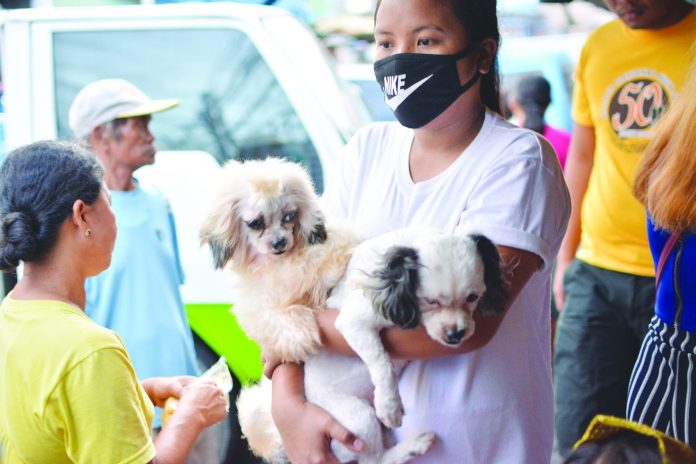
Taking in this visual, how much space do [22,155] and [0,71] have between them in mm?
2818

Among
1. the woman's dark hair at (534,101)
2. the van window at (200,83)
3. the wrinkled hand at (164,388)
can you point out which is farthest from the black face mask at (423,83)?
the woman's dark hair at (534,101)

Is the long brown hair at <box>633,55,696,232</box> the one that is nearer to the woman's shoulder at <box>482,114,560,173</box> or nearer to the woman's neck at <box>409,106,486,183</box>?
the woman's shoulder at <box>482,114,560,173</box>

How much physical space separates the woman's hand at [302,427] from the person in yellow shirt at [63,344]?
0.35 meters

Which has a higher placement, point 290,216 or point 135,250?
point 290,216

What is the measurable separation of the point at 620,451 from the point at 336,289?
2.87 feet

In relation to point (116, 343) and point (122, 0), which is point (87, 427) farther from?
point (122, 0)

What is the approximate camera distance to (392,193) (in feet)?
7.11

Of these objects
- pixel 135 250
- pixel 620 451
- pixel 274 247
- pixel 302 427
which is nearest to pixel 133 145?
pixel 135 250

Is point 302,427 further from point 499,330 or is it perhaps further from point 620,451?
point 620,451

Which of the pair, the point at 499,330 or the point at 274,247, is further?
the point at 274,247

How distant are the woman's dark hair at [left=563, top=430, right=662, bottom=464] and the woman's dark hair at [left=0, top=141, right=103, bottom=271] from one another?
4.67 ft

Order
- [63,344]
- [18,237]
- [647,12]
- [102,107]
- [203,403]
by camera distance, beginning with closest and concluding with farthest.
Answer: [63,344], [18,237], [203,403], [647,12], [102,107]

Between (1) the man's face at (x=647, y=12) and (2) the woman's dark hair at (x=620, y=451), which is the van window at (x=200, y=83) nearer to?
(1) the man's face at (x=647, y=12)

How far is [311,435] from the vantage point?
2078mm
